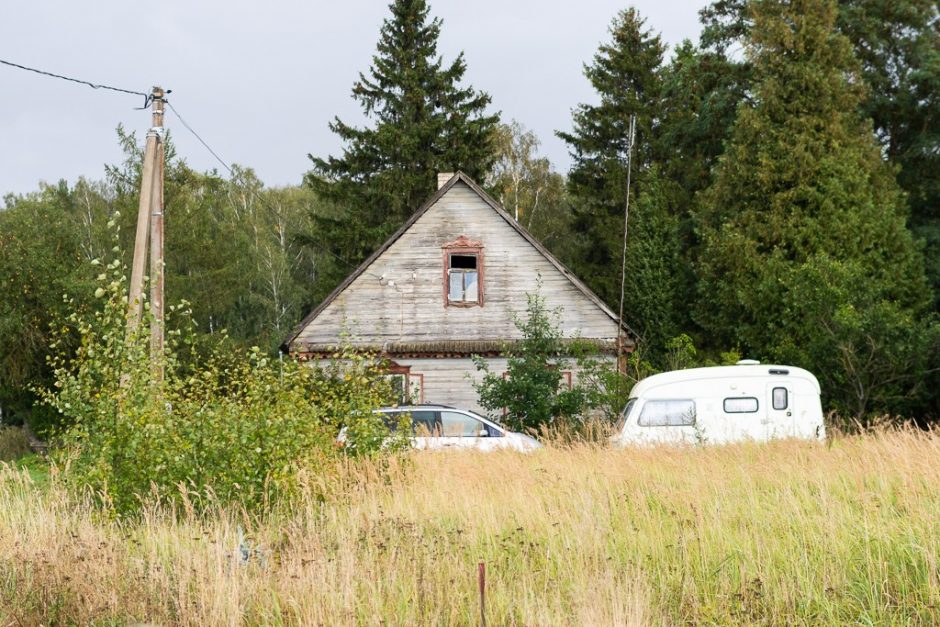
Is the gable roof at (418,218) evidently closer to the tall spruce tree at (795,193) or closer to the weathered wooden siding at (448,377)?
the weathered wooden siding at (448,377)

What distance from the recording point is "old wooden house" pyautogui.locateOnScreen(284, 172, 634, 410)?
84.5ft

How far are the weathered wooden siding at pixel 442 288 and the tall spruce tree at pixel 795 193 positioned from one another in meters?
5.65

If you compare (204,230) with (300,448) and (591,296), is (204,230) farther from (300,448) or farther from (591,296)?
(300,448)

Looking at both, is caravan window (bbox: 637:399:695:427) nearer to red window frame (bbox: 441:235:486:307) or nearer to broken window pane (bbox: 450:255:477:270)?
red window frame (bbox: 441:235:486:307)

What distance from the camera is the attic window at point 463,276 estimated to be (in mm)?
26250

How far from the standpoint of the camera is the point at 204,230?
42.1 m

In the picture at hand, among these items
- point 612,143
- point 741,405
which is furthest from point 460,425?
point 612,143

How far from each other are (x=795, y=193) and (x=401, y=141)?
15483 mm

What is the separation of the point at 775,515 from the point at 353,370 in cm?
507

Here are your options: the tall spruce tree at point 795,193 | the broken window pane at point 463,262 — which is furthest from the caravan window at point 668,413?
the broken window pane at point 463,262

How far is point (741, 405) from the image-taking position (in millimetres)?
17328

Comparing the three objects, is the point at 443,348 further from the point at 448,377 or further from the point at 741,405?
the point at 741,405

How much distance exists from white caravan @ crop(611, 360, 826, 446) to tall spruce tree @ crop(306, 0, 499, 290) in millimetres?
22677

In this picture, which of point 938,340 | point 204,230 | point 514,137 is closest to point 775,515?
point 938,340
